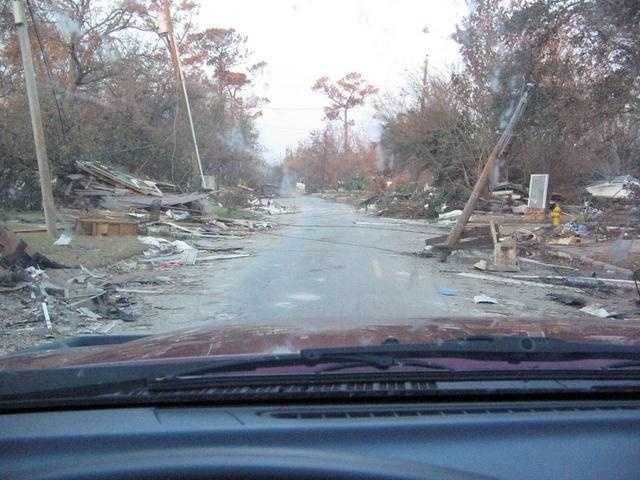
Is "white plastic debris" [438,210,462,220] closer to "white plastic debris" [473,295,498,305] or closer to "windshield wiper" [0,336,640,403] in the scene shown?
"white plastic debris" [473,295,498,305]

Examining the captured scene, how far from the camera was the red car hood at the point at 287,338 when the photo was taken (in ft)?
9.44

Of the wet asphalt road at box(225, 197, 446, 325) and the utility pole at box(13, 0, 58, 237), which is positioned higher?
the utility pole at box(13, 0, 58, 237)

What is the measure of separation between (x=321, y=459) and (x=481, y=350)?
0.97 meters

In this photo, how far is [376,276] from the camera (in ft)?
46.5

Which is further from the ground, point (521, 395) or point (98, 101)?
point (98, 101)

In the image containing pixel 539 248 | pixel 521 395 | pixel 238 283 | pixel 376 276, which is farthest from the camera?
pixel 539 248

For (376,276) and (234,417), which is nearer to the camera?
(234,417)

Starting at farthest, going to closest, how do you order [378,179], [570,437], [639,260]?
[378,179] < [639,260] < [570,437]

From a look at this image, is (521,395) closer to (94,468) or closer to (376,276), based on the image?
(94,468)

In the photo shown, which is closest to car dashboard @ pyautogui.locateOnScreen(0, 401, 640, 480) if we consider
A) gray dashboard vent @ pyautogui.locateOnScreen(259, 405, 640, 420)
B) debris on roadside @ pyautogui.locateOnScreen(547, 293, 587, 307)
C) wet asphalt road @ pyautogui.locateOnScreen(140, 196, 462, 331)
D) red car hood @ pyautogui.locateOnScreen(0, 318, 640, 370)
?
gray dashboard vent @ pyautogui.locateOnScreen(259, 405, 640, 420)

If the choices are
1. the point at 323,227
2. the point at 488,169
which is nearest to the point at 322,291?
the point at 488,169

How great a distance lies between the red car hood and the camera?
9.44 feet

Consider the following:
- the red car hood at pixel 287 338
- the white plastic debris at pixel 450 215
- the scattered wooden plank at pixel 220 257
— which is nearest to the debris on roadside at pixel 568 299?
the red car hood at pixel 287 338

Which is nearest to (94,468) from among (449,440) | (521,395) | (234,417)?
(234,417)
